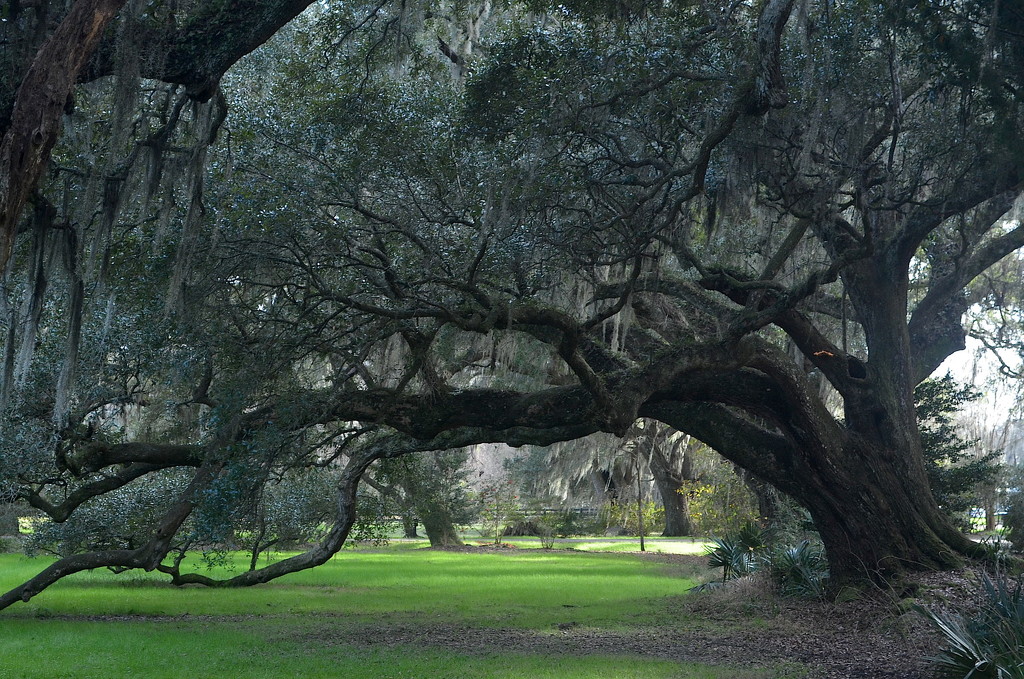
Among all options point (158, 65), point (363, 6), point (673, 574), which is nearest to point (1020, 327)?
point (673, 574)

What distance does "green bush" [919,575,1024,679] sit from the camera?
5.99 m

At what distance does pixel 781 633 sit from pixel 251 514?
617 cm

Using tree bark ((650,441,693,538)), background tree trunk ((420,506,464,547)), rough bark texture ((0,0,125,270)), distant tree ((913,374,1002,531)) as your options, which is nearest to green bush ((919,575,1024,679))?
rough bark texture ((0,0,125,270))

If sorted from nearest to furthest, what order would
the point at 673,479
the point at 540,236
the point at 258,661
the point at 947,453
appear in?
the point at 258,661
the point at 540,236
the point at 947,453
the point at 673,479

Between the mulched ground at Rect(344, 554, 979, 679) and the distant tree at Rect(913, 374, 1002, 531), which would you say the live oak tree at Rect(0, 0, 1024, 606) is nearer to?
the mulched ground at Rect(344, 554, 979, 679)

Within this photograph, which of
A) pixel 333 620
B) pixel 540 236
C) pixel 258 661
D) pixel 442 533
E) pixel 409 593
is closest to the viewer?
pixel 258 661

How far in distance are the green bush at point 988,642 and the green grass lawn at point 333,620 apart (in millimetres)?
1755

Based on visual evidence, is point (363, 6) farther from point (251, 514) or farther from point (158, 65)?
point (251, 514)

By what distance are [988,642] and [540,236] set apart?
5.84 meters

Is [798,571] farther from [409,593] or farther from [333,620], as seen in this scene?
[409,593]

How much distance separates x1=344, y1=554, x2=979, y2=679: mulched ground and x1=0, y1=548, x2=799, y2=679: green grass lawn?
0.23 metres

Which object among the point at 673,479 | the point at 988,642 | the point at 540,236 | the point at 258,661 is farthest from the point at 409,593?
the point at 673,479

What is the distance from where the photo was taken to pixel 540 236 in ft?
32.5

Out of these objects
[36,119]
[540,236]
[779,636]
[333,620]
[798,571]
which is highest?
[540,236]
